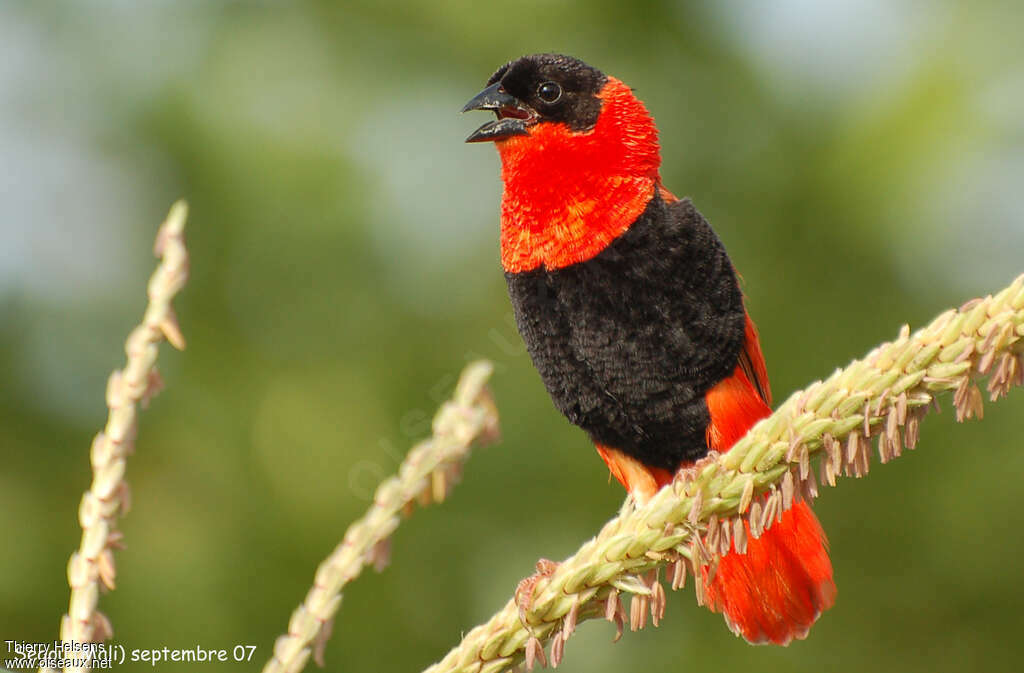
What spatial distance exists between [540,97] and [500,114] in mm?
141

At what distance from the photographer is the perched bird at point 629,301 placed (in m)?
2.79

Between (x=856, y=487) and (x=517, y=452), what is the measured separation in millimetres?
1844

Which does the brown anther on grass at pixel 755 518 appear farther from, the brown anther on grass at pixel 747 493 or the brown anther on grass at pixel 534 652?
the brown anther on grass at pixel 534 652

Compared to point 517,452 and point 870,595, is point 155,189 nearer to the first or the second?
point 517,452

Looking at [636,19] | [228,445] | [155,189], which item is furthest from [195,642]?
[636,19]

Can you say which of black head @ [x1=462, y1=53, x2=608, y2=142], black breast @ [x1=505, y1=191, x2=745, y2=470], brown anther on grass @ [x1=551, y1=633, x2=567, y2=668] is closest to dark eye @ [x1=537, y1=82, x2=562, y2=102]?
black head @ [x1=462, y1=53, x2=608, y2=142]

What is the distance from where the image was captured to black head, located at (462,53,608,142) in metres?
2.97


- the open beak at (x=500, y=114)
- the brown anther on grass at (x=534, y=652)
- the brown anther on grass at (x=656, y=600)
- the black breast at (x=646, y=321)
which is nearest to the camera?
the brown anther on grass at (x=534, y=652)

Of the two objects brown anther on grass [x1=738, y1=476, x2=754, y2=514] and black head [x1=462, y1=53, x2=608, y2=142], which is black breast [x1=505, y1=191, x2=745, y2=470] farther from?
brown anther on grass [x1=738, y1=476, x2=754, y2=514]

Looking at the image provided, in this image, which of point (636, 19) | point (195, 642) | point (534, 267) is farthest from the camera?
point (636, 19)

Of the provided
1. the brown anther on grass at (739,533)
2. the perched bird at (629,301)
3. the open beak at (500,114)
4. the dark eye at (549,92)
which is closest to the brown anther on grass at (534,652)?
the brown anther on grass at (739,533)

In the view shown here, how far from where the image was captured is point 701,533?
162 cm

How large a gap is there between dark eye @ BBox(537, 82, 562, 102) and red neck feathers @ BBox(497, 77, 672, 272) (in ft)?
0.37

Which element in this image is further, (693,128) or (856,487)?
Result: (693,128)
